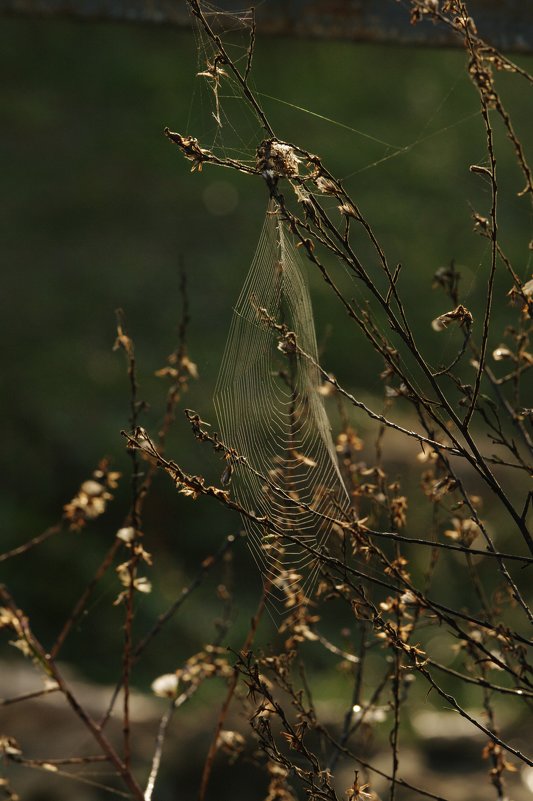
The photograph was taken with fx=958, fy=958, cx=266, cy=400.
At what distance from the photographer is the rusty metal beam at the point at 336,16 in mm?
2854

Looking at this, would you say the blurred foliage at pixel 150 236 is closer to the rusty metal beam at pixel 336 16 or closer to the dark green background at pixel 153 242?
the dark green background at pixel 153 242

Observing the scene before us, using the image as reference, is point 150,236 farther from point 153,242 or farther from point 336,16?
point 336,16

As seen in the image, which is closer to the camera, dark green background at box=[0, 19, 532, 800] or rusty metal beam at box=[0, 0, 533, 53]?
rusty metal beam at box=[0, 0, 533, 53]

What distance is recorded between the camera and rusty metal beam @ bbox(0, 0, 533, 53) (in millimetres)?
2854

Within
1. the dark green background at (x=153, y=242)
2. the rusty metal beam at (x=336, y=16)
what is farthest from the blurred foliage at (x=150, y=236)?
the rusty metal beam at (x=336, y=16)

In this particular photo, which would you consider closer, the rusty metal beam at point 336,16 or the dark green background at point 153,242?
the rusty metal beam at point 336,16

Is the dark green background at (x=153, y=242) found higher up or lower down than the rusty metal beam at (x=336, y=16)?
higher up

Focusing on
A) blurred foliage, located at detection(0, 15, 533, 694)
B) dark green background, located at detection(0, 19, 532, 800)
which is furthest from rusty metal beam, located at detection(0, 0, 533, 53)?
blurred foliage, located at detection(0, 15, 533, 694)

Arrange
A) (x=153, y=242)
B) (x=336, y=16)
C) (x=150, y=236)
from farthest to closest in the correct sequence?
(x=150, y=236)
(x=153, y=242)
(x=336, y=16)

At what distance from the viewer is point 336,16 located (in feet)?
10.1

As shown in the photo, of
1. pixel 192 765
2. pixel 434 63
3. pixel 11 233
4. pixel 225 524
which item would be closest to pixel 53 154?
pixel 11 233

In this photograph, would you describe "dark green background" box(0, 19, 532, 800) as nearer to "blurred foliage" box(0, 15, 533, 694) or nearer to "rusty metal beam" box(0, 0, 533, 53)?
"blurred foliage" box(0, 15, 533, 694)

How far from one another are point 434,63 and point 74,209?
20.8ft

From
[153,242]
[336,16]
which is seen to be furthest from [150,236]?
[336,16]
